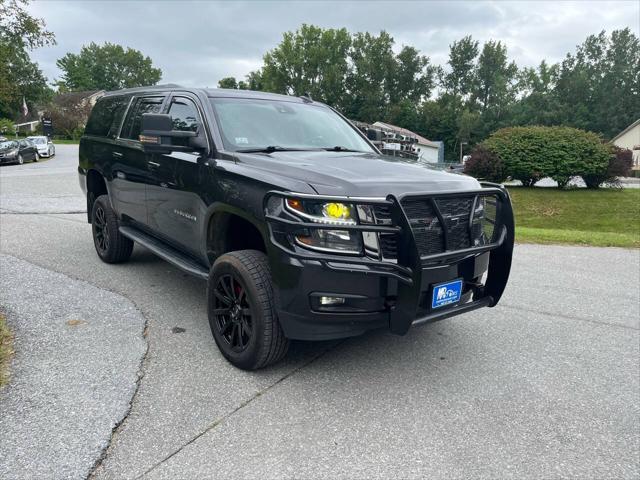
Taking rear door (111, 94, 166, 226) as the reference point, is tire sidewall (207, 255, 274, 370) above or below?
below

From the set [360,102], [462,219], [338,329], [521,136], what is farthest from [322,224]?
[360,102]

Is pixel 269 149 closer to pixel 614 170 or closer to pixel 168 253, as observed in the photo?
pixel 168 253

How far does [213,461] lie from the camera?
8.00 feet

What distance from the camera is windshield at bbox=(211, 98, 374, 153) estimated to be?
3.96 m

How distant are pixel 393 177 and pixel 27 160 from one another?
29.9m

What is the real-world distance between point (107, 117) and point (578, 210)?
14312 millimetres

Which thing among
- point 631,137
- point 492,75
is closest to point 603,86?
point 492,75

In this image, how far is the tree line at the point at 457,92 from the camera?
2987 inches

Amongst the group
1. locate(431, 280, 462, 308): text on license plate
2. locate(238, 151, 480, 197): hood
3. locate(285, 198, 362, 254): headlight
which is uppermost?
locate(238, 151, 480, 197): hood

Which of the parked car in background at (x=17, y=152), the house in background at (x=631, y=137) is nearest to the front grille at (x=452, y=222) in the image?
the parked car in background at (x=17, y=152)

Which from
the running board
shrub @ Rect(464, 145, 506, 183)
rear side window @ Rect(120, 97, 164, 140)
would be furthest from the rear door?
shrub @ Rect(464, 145, 506, 183)

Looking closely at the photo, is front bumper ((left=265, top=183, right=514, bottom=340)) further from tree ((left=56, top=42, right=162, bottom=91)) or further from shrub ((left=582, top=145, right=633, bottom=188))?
tree ((left=56, top=42, right=162, bottom=91))

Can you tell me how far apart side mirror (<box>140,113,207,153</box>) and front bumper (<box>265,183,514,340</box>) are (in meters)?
1.27

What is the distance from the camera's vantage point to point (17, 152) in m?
25.5
